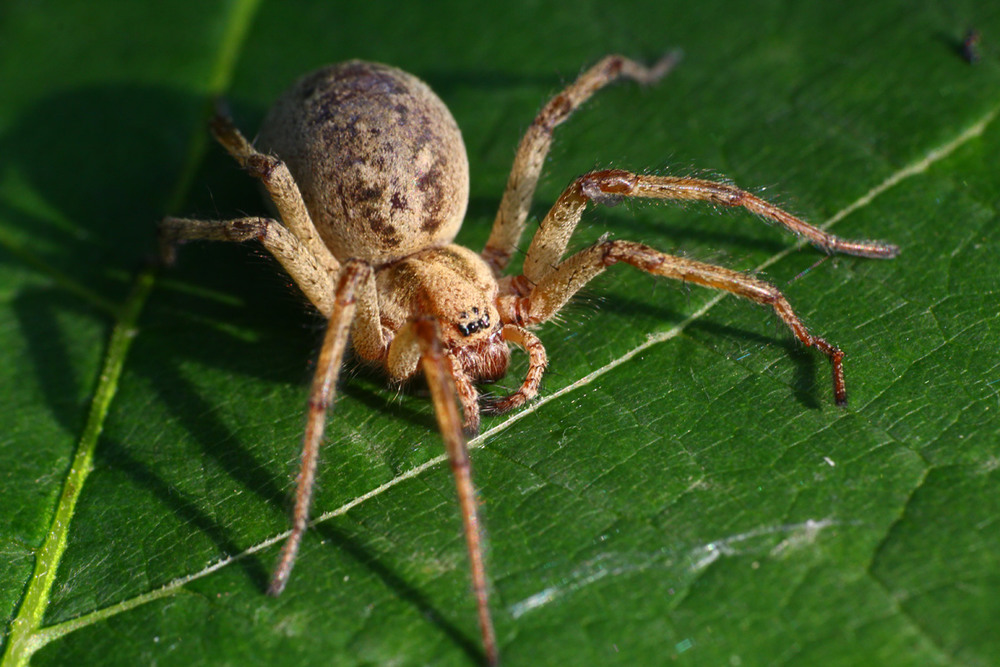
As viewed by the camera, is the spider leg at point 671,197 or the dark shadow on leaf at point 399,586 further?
the spider leg at point 671,197

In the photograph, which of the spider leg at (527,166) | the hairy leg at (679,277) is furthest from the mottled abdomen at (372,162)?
the hairy leg at (679,277)

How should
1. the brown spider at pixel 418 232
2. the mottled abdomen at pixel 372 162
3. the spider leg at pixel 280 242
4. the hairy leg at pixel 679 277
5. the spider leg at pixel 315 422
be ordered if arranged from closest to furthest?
the spider leg at pixel 315 422 < the hairy leg at pixel 679 277 < the brown spider at pixel 418 232 < the spider leg at pixel 280 242 < the mottled abdomen at pixel 372 162

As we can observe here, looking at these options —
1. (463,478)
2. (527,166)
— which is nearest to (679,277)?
(527,166)

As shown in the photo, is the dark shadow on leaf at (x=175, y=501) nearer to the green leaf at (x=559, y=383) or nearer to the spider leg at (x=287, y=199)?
the green leaf at (x=559, y=383)

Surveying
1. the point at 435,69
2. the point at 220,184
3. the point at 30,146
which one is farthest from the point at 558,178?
the point at 30,146

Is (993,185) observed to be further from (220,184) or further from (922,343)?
(220,184)

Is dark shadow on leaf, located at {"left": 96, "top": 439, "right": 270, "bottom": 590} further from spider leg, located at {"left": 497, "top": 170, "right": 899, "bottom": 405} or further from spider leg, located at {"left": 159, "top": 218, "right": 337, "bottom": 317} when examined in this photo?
spider leg, located at {"left": 497, "top": 170, "right": 899, "bottom": 405}

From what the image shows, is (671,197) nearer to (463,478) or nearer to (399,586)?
(463,478)
